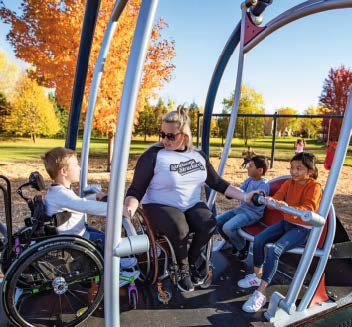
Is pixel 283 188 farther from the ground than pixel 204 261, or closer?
farther from the ground

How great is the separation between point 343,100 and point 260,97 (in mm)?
4303

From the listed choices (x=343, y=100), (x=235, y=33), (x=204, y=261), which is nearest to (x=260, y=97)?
(x=343, y=100)

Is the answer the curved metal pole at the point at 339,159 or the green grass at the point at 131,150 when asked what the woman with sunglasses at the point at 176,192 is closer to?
the curved metal pole at the point at 339,159

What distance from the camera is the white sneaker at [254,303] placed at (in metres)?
2.12

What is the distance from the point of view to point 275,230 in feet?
8.03

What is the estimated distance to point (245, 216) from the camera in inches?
109

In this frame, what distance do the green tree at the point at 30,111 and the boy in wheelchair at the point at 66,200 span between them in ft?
64.1

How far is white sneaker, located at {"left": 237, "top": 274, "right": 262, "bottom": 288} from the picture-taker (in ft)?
8.00

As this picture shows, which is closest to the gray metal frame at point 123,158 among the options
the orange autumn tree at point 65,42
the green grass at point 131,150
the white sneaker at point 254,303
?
the white sneaker at point 254,303

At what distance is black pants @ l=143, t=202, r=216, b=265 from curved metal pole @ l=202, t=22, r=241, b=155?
4.98 ft

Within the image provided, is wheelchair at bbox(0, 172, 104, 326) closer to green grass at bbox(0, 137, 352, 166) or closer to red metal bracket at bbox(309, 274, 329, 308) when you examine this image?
red metal bracket at bbox(309, 274, 329, 308)

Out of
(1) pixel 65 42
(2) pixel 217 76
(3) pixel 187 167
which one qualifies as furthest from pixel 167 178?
(1) pixel 65 42

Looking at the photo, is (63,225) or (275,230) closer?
A: (63,225)

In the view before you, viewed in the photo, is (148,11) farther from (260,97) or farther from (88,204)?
(260,97)
